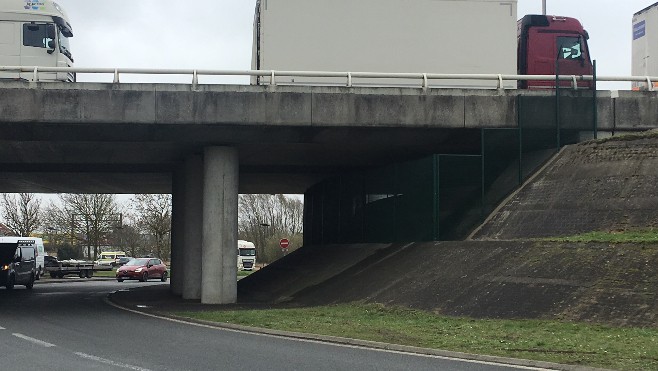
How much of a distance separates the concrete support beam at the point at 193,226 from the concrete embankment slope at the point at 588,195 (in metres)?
11.4

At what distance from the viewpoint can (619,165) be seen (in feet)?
74.4

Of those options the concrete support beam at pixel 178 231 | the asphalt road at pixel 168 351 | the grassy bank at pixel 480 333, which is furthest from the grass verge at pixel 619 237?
the concrete support beam at pixel 178 231

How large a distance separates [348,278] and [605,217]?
312 inches

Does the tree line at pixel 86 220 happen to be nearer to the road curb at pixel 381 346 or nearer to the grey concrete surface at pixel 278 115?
the grey concrete surface at pixel 278 115

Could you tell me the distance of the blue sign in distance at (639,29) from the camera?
105 feet

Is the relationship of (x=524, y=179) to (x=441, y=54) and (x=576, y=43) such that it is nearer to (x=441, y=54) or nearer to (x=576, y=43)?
(x=441, y=54)

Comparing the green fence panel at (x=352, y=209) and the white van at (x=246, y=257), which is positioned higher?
the green fence panel at (x=352, y=209)

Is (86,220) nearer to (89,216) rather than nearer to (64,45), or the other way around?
(89,216)

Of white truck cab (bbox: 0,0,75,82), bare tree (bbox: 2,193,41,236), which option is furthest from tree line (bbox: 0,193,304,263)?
white truck cab (bbox: 0,0,75,82)

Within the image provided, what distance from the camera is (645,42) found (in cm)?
3206

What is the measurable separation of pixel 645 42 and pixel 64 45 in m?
21.2

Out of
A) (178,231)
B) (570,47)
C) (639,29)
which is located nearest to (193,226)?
(178,231)

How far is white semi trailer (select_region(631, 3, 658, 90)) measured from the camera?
103 ft

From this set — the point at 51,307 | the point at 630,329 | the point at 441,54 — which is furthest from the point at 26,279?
the point at 630,329
